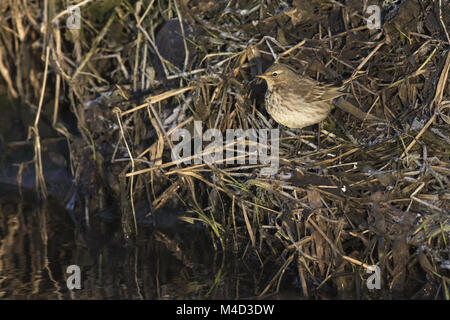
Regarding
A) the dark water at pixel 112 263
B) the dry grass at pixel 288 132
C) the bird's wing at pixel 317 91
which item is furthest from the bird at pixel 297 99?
the dark water at pixel 112 263

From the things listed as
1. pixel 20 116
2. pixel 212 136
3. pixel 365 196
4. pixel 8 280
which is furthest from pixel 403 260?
pixel 20 116

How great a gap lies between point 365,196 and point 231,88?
1.54 meters

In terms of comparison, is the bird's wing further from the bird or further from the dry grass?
the dry grass

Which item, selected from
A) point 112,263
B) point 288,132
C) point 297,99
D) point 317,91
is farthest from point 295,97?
point 112,263

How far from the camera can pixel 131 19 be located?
6.77 m

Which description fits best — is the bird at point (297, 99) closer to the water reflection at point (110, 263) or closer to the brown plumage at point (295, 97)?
the brown plumage at point (295, 97)

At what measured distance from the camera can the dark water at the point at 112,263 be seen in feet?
15.9

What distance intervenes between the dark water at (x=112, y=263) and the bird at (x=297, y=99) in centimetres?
122

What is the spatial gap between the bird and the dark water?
3.99 ft

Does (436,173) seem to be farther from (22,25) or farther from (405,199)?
(22,25)

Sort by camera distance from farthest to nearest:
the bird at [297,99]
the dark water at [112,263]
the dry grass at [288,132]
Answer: the bird at [297,99], the dark water at [112,263], the dry grass at [288,132]

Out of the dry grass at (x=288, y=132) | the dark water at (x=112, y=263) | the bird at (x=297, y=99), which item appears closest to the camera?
the dry grass at (x=288, y=132)

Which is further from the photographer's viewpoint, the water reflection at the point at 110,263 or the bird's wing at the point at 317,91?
the bird's wing at the point at 317,91
